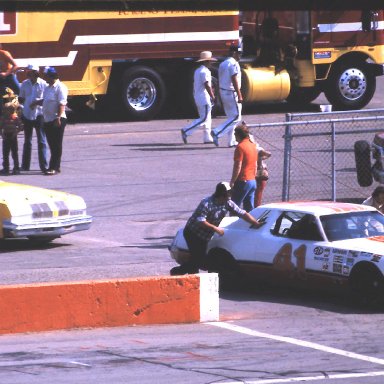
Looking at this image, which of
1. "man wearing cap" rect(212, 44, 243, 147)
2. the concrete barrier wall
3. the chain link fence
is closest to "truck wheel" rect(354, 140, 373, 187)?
the chain link fence

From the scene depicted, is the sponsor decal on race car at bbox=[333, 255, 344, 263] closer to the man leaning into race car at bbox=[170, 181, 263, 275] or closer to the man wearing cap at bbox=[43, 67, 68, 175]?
the man leaning into race car at bbox=[170, 181, 263, 275]

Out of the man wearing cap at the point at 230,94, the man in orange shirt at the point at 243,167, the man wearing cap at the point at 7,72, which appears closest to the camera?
the man in orange shirt at the point at 243,167

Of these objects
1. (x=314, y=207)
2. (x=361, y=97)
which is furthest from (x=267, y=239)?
(x=361, y=97)

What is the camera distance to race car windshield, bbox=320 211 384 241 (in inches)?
421

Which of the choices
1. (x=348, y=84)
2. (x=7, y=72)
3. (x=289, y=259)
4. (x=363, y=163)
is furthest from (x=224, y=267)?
(x=348, y=84)

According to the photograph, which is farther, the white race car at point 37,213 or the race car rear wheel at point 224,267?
the white race car at point 37,213

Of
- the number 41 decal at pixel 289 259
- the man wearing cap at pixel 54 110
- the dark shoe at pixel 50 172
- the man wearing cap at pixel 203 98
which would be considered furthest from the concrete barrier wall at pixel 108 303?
the man wearing cap at pixel 203 98

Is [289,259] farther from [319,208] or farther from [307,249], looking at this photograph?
[319,208]

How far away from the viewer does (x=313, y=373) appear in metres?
7.16

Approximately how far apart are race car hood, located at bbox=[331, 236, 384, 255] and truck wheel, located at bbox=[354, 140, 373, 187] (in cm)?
488

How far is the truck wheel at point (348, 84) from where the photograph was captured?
24.7 meters

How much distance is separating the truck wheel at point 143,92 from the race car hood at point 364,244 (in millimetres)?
13250

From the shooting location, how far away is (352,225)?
1087 cm

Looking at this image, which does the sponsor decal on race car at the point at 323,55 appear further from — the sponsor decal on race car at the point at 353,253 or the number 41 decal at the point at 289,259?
the sponsor decal on race car at the point at 353,253
